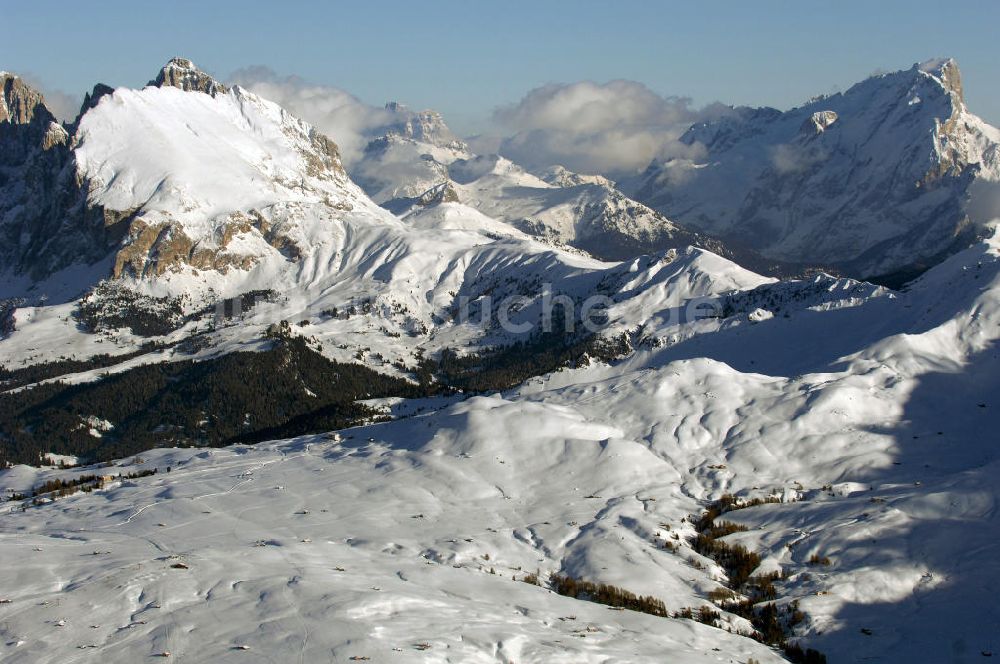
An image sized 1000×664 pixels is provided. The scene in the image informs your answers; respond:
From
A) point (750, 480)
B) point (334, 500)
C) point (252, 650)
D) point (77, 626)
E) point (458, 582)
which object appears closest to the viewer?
point (252, 650)

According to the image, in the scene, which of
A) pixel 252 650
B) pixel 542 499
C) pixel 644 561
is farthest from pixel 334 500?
pixel 252 650

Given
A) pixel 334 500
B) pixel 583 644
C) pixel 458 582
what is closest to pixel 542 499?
pixel 334 500

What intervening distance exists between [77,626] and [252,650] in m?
8.66

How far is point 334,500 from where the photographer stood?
69.2 meters

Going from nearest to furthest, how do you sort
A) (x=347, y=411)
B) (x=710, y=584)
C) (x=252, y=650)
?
(x=252, y=650)
(x=710, y=584)
(x=347, y=411)

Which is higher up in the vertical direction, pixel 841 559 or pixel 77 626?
pixel 77 626

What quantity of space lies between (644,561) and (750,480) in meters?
23.1

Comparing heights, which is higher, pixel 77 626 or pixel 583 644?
pixel 77 626

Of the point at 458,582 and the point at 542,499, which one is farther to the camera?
the point at 542,499

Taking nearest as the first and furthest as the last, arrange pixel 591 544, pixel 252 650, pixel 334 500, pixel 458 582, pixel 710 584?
pixel 252 650 → pixel 458 582 → pixel 710 584 → pixel 591 544 → pixel 334 500

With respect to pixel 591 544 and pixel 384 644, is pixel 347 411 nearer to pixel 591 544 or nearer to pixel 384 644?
pixel 591 544

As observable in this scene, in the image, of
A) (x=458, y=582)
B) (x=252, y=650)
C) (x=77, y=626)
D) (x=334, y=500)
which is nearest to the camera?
(x=252, y=650)

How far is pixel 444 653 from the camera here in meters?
36.2

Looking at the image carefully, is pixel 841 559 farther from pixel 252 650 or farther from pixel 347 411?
pixel 347 411
